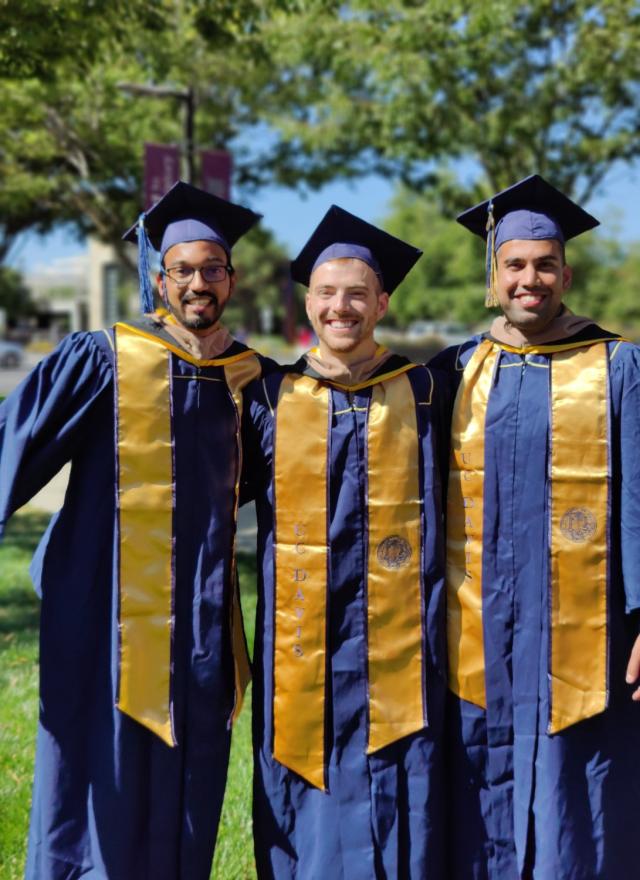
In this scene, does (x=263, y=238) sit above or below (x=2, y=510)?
above

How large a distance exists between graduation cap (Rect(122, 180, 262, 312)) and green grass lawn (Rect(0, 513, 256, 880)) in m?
1.83

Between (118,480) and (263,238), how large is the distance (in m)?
10.9

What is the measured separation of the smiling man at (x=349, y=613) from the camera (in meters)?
2.63

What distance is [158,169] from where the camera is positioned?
8.34m

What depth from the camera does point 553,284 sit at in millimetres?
2729

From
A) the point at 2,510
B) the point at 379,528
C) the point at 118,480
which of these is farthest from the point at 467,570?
the point at 2,510

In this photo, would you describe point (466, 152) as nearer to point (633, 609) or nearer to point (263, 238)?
point (263, 238)

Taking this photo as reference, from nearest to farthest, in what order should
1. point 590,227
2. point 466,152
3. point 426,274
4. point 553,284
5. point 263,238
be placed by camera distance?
point 553,284 < point 590,227 < point 466,152 < point 263,238 < point 426,274

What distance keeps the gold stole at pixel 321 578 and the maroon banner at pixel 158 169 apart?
6.10 metres

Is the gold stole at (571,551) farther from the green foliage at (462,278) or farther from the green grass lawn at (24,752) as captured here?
the green foliage at (462,278)

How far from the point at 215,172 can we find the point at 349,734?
23.3 ft

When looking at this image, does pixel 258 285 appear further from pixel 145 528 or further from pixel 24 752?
pixel 145 528

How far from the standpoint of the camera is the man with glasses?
8.57ft

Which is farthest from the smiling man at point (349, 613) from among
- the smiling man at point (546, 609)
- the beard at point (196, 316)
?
the beard at point (196, 316)
